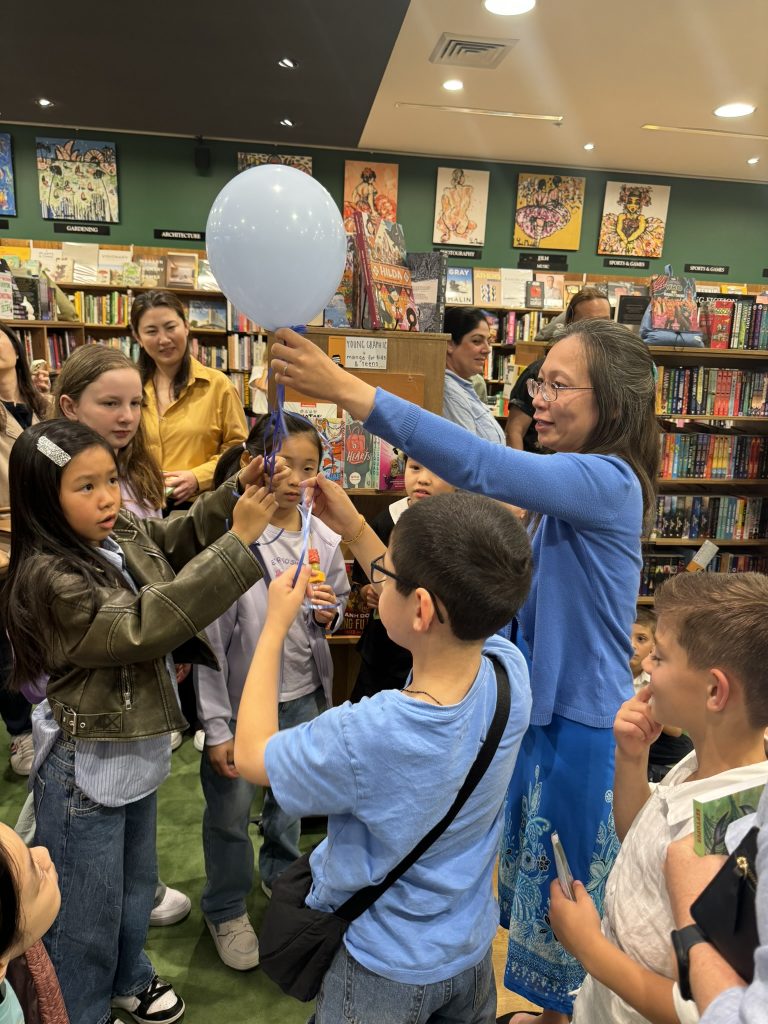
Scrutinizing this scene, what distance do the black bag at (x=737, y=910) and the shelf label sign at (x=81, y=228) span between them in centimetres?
824

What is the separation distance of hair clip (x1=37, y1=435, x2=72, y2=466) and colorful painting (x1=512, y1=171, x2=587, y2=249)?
767cm

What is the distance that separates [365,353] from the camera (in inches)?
93.1

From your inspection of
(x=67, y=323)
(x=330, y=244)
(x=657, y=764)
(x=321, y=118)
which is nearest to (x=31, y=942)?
(x=330, y=244)

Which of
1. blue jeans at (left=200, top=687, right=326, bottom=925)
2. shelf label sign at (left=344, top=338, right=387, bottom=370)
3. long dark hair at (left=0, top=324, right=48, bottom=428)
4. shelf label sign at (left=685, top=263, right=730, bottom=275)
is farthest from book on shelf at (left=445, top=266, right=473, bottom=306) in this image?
blue jeans at (left=200, top=687, right=326, bottom=925)

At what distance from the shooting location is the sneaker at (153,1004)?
1771 mm

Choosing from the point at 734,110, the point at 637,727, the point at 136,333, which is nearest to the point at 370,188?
the point at 734,110

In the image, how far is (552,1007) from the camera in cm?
156

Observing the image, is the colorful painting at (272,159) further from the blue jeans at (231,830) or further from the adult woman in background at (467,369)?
the blue jeans at (231,830)

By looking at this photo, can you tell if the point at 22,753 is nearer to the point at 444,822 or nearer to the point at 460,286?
the point at 444,822

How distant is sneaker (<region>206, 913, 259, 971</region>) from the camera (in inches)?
78.5

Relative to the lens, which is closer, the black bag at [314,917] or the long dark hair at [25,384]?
the black bag at [314,917]

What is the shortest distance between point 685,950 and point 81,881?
1324mm

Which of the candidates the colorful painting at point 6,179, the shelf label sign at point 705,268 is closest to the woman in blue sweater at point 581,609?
the colorful painting at point 6,179

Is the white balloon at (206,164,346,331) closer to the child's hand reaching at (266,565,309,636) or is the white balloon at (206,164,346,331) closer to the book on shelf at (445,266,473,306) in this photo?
the child's hand reaching at (266,565,309,636)
